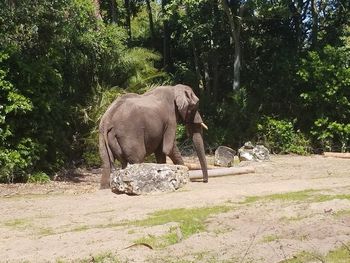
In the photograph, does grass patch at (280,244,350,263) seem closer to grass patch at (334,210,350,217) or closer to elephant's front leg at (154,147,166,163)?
grass patch at (334,210,350,217)

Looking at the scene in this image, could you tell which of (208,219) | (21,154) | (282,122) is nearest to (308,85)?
(282,122)

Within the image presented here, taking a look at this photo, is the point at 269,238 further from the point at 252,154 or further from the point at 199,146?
the point at 252,154

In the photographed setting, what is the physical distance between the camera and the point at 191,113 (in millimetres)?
11500

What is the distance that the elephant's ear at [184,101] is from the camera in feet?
37.1

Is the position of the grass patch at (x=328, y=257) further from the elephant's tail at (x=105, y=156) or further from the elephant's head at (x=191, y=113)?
the elephant's head at (x=191, y=113)

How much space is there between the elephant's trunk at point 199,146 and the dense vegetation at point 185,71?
3.69 m

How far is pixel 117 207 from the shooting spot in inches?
343

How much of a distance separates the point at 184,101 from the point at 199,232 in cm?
499

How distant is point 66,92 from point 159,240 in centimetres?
1090

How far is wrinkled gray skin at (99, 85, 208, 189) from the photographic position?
10742mm

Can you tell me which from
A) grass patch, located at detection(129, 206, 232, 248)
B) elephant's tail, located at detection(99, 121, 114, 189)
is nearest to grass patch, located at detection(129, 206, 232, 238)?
grass patch, located at detection(129, 206, 232, 248)

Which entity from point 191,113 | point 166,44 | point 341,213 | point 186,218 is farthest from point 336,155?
point 186,218

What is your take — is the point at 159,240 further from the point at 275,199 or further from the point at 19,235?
the point at 275,199

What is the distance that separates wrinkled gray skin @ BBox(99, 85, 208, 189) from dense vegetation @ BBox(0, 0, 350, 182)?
2808 millimetres
